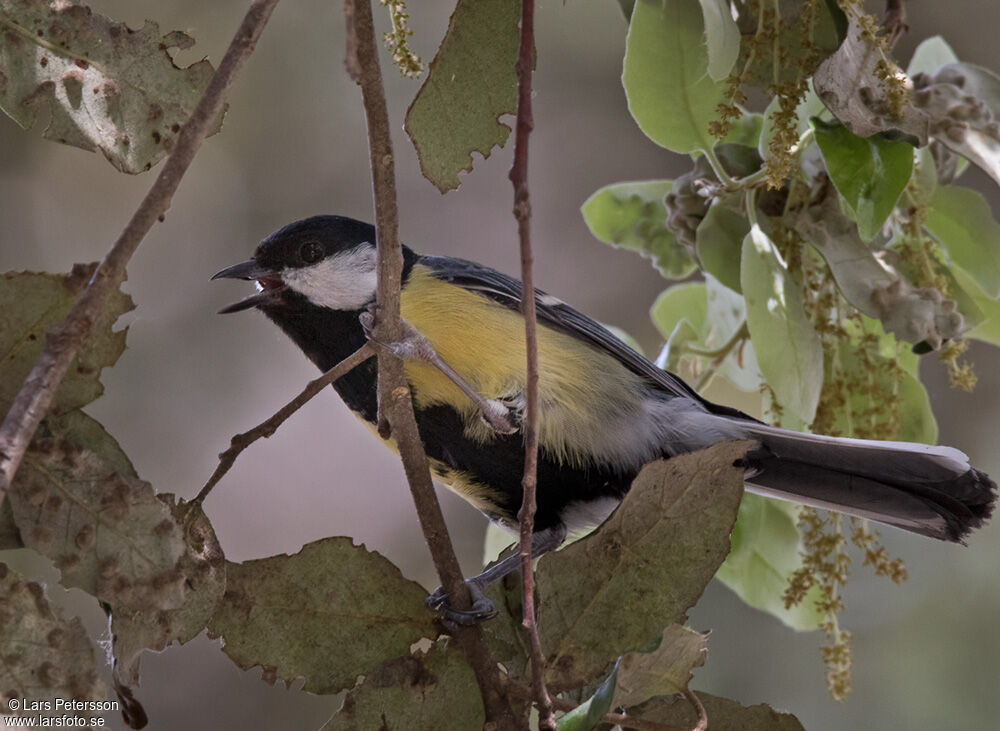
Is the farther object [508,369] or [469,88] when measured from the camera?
[508,369]

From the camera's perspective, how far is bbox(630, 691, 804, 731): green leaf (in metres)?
1.12

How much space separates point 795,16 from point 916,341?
1.47 ft

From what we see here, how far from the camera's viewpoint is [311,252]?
1819 millimetres

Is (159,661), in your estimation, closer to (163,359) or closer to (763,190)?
(163,359)

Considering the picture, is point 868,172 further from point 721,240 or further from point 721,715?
point 721,715

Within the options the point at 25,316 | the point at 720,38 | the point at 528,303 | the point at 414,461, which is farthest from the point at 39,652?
the point at 720,38

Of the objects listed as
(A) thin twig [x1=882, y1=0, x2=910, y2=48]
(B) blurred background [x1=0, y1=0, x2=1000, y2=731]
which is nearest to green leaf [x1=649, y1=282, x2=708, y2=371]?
(A) thin twig [x1=882, y1=0, x2=910, y2=48]

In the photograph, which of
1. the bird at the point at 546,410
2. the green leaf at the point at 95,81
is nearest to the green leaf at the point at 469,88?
the green leaf at the point at 95,81

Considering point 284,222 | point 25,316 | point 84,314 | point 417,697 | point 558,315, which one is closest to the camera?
point 84,314

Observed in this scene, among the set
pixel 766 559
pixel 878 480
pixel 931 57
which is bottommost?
pixel 766 559

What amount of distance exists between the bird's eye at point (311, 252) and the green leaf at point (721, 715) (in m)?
0.98

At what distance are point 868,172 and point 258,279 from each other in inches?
38.1

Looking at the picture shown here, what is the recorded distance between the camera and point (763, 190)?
1.52 metres

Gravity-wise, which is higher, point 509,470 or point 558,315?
point 558,315
